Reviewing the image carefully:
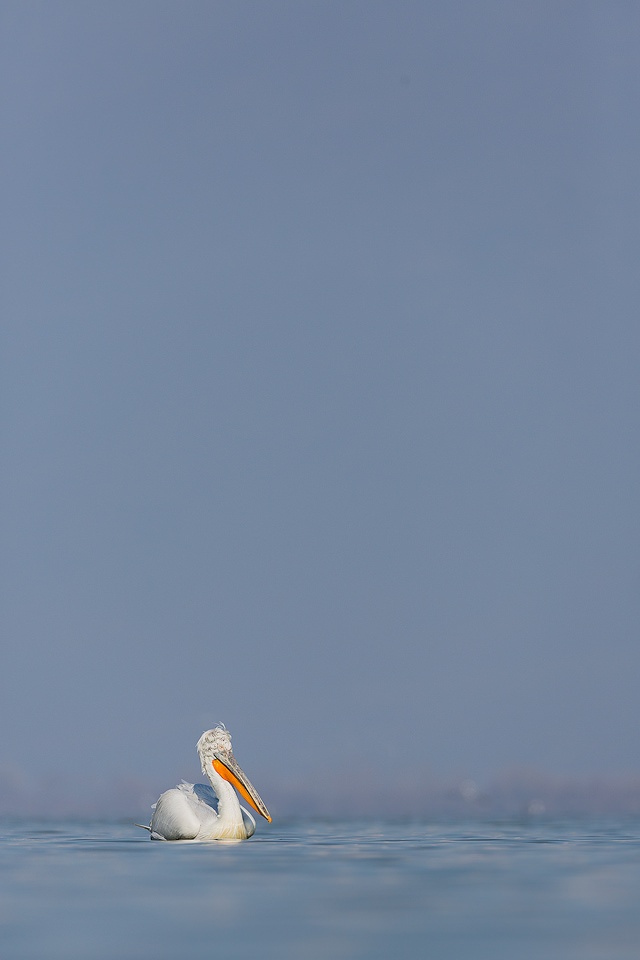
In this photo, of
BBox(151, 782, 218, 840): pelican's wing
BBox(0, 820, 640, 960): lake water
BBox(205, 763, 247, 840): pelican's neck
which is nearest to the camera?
BBox(0, 820, 640, 960): lake water

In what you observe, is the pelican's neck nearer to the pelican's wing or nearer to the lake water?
the pelican's wing

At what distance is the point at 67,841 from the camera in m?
21.6

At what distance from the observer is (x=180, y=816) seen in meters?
20.5

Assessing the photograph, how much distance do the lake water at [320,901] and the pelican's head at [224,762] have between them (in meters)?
1.75

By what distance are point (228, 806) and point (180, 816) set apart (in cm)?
97

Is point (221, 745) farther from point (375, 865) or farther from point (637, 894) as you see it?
point (637, 894)

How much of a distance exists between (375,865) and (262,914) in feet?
17.1

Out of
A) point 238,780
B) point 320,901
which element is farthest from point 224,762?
point 320,901

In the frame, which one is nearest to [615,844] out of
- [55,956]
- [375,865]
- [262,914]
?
[375,865]

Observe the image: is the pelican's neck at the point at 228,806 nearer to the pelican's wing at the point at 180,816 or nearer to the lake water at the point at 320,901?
the pelican's wing at the point at 180,816

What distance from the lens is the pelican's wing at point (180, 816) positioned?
20.5 m

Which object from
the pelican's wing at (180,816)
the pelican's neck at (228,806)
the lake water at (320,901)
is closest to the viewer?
the lake water at (320,901)

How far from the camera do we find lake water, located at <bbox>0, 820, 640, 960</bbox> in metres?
9.60

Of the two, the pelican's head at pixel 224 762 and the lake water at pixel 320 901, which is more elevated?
the pelican's head at pixel 224 762
